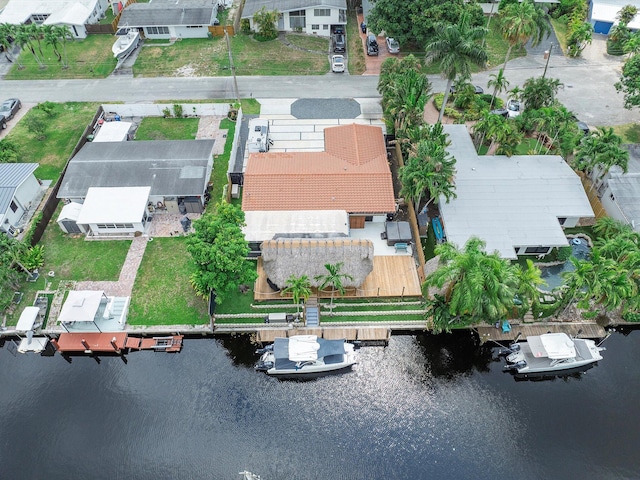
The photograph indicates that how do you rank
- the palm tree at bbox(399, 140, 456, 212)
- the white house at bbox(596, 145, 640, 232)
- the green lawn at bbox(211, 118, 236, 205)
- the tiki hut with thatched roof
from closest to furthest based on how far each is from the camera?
the tiki hut with thatched roof
the palm tree at bbox(399, 140, 456, 212)
the white house at bbox(596, 145, 640, 232)
the green lawn at bbox(211, 118, 236, 205)

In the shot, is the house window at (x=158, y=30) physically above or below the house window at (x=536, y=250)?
above

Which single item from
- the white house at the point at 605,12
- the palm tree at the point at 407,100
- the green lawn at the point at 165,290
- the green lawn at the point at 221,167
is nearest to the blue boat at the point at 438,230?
the palm tree at the point at 407,100

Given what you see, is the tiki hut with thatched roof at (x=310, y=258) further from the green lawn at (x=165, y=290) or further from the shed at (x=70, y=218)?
the shed at (x=70, y=218)

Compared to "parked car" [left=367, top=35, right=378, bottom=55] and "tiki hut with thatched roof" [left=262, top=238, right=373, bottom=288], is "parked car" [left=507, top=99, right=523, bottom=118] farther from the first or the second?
"tiki hut with thatched roof" [left=262, top=238, right=373, bottom=288]

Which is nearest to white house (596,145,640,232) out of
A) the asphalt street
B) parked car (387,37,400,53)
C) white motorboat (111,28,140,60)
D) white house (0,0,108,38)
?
the asphalt street

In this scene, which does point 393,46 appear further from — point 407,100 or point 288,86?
point 407,100

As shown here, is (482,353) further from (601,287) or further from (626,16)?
(626,16)
